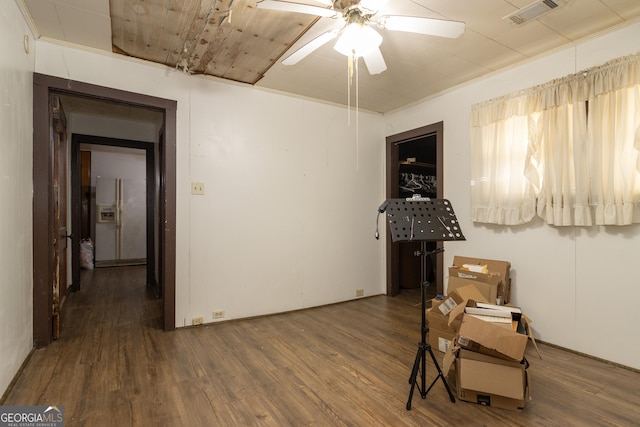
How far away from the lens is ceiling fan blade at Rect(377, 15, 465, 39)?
5.72 feet

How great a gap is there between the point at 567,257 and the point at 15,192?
418 cm

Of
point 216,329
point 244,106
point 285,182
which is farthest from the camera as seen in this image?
point 285,182

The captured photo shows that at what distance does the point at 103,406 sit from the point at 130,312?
78.5 inches

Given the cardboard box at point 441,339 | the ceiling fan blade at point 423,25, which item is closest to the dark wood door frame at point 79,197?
the cardboard box at point 441,339

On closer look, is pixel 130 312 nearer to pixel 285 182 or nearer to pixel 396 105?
pixel 285 182

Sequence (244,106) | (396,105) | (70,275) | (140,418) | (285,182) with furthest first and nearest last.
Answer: (70,275) < (396,105) < (285,182) < (244,106) < (140,418)

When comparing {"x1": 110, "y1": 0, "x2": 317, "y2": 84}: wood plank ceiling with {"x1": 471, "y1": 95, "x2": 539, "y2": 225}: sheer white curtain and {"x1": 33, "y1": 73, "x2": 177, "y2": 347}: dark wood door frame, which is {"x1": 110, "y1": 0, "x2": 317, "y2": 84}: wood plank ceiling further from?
{"x1": 471, "y1": 95, "x2": 539, "y2": 225}: sheer white curtain

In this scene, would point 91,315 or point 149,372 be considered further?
point 91,315

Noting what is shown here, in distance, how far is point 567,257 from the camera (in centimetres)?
266

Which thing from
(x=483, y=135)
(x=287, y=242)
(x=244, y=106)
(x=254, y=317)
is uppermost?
(x=244, y=106)

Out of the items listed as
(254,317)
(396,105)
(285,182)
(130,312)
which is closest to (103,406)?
(254,317)

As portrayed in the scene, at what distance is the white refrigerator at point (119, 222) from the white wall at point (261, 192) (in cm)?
500

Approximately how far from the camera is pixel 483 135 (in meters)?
3.21

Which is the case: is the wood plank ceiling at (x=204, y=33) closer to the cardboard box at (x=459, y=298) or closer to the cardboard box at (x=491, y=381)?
the cardboard box at (x=459, y=298)
